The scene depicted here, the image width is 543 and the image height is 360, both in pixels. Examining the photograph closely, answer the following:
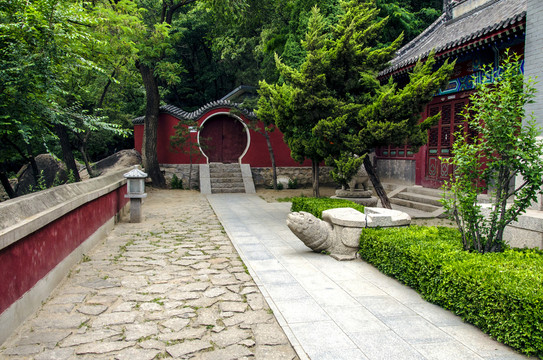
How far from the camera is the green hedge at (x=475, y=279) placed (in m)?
2.96

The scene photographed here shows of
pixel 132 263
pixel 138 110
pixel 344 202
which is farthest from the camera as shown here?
pixel 138 110

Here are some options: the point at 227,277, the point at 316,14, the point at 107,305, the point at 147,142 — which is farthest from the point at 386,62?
the point at 147,142

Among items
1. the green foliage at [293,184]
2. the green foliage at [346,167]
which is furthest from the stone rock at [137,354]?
the green foliage at [293,184]

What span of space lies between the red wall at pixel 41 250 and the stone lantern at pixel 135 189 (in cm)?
171

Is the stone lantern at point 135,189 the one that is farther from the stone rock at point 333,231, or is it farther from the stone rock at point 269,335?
the stone rock at point 269,335

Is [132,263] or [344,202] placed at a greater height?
[344,202]

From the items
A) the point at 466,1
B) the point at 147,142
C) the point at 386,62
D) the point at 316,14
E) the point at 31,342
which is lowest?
the point at 31,342

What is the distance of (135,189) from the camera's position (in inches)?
346

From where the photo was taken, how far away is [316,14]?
27.8 feet

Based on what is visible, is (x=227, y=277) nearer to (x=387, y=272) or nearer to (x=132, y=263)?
(x=132, y=263)

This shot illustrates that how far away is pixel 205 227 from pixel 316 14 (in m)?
5.13

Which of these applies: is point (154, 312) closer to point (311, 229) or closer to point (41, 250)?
point (41, 250)

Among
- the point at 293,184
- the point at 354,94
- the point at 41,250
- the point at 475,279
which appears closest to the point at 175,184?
the point at 293,184

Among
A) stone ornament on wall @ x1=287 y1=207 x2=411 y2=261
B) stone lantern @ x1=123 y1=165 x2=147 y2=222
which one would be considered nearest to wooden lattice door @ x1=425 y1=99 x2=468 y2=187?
stone ornament on wall @ x1=287 y1=207 x2=411 y2=261
